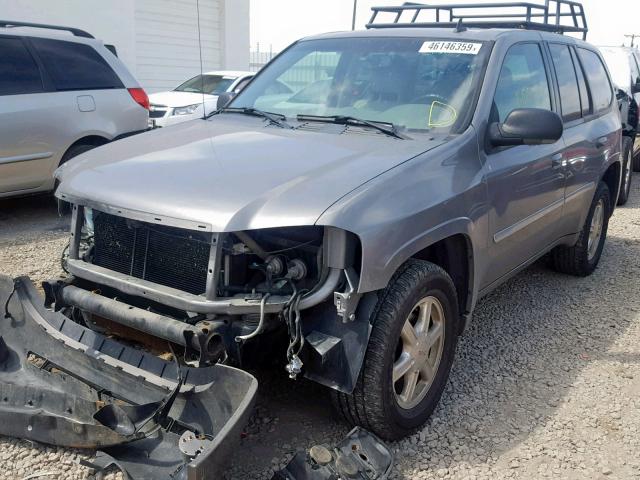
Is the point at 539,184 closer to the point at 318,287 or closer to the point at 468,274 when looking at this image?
the point at 468,274

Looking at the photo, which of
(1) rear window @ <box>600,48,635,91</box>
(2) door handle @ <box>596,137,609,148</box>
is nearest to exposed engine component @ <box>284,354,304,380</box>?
(2) door handle @ <box>596,137,609,148</box>

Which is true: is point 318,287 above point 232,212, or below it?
below

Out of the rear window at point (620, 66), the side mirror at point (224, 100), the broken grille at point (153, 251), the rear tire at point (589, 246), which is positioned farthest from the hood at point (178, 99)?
the broken grille at point (153, 251)

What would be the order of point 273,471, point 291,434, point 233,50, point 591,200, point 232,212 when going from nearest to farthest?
point 232,212 < point 273,471 < point 291,434 < point 591,200 < point 233,50

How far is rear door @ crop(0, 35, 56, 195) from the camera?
6.57 m

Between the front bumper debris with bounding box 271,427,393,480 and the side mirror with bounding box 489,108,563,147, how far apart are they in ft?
5.72

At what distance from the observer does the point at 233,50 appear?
664 inches

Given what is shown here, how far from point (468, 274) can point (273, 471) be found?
55.9 inches

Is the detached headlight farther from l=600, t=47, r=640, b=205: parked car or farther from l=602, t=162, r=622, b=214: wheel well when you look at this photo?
l=602, t=162, r=622, b=214: wheel well

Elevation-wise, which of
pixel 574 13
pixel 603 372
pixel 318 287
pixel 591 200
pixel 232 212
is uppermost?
pixel 574 13

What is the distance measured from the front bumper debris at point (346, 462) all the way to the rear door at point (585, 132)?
266 centimetres

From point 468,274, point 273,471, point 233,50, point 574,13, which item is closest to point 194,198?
point 273,471

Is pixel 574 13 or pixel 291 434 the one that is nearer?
pixel 291 434

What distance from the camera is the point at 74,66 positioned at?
7.34 metres
